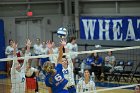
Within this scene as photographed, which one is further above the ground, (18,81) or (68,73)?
(68,73)

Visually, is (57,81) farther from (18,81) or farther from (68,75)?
(18,81)

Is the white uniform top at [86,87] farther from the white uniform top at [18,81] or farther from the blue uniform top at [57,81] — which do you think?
the blue uniform top at [57,81]

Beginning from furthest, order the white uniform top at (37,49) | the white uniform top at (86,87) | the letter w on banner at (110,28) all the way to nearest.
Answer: the white uniform top at (37,49)
the letter w on banner at (110,28)
the white uniform top at (86,87)

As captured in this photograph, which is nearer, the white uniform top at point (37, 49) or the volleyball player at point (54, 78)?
the volleyball player at point (54, 78)

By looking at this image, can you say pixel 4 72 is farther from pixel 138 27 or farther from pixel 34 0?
pixel 138 27

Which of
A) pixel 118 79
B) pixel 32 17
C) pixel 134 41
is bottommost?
pixel 118 79

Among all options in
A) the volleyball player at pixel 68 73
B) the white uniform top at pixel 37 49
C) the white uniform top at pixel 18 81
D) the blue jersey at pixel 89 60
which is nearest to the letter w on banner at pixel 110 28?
the white uniform top at pixel 37 49

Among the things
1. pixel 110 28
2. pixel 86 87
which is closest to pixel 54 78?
pixel 86 87

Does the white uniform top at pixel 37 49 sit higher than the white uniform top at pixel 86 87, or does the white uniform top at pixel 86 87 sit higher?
the white uniform top at pixel 37 49

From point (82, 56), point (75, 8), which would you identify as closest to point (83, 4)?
point (75, 8)

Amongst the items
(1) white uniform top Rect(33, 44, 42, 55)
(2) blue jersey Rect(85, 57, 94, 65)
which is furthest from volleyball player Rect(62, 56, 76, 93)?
(1) white uniform top Rect(33, 44, 42, 55)

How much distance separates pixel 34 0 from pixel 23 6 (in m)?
0.87

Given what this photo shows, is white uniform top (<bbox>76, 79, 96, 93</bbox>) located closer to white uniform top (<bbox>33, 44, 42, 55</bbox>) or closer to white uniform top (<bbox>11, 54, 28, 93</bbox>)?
white uniform top (<bbox>11, 54, 28, 93</bbox>)

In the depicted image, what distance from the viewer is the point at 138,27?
1973cm
